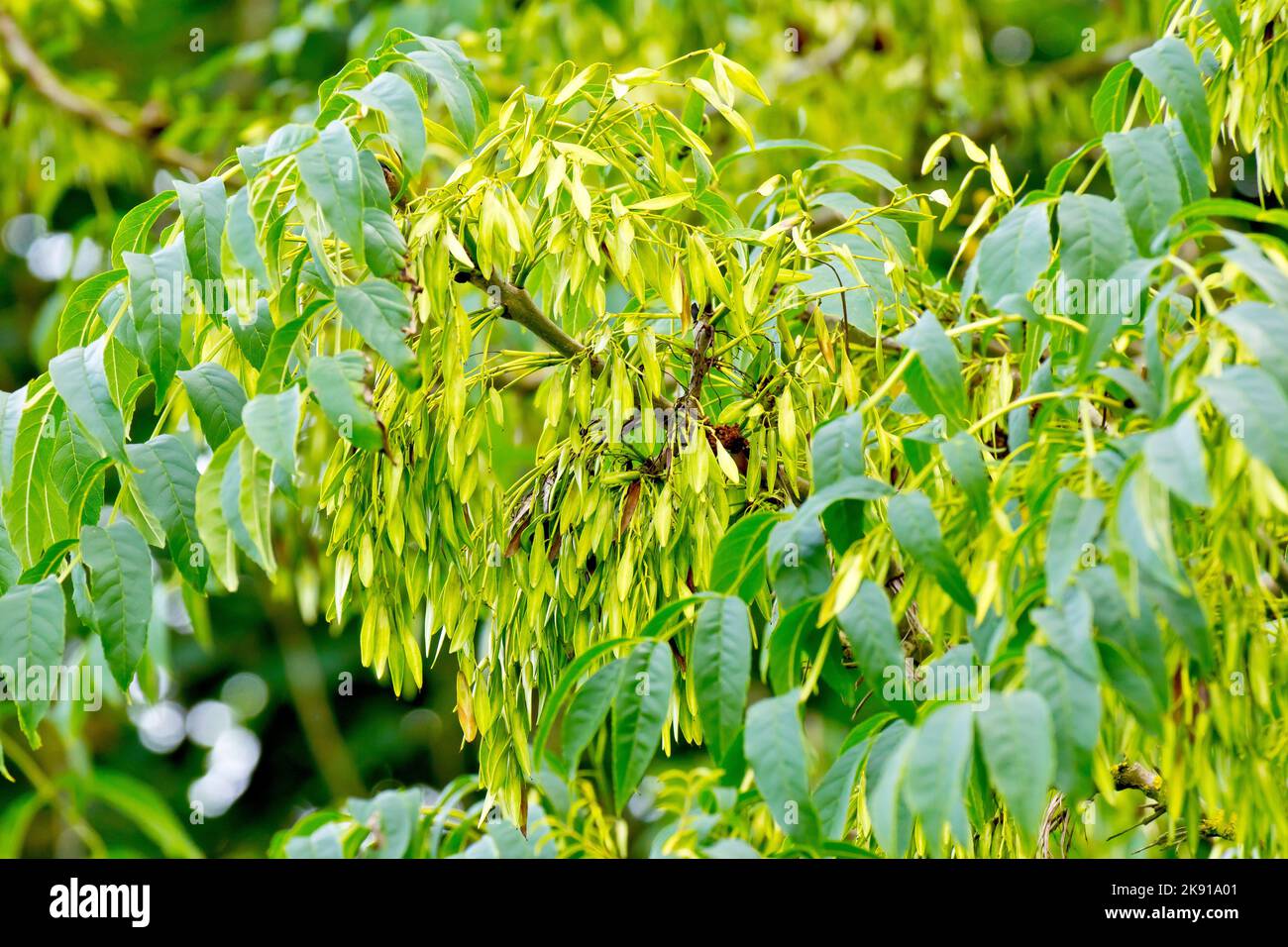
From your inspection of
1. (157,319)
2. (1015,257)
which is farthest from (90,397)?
(1015,257)

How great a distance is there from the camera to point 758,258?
2.77ft

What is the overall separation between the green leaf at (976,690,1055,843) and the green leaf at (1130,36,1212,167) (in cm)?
39

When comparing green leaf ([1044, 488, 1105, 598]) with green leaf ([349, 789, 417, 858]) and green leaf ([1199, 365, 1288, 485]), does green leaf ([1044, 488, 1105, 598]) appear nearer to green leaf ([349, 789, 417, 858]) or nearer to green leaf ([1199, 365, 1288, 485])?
green leaf ([1199, 365, 1288, 485])

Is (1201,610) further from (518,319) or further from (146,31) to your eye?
(146,31)

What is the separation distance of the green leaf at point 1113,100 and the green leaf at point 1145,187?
186 mm

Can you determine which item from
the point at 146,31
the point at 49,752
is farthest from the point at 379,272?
the point at 146,31

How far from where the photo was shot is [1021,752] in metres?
0.50

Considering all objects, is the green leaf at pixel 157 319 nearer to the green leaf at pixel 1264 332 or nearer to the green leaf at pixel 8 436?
the green leaf at pixel 8 436

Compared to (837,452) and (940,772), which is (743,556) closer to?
(837,452)

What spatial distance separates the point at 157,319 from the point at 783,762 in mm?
421

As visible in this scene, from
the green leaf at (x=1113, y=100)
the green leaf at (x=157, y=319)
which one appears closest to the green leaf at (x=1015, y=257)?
the green leaf at (x=1113, y=100)

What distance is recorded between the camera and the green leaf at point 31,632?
2.18ft

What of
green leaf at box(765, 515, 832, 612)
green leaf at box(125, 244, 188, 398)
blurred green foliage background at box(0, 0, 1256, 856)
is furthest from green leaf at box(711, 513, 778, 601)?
blurred green foliage background at box(0, 0, 1256, 856)
